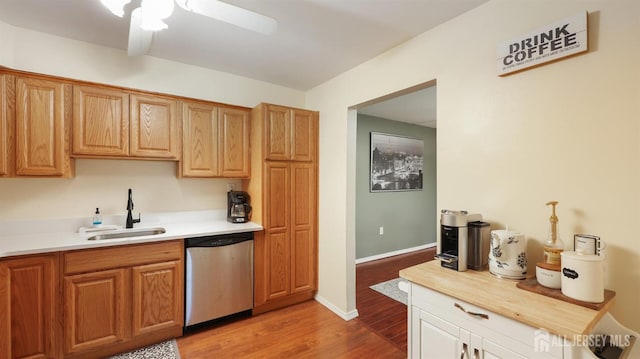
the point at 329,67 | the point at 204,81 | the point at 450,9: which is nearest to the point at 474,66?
the point at 450,9

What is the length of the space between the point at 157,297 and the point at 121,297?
240 millimetres

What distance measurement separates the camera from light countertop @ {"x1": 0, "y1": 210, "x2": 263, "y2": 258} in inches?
72.1

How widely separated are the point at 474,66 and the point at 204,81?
8.10 feet

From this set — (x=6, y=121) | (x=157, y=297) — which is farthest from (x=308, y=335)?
(x=6, y=121)

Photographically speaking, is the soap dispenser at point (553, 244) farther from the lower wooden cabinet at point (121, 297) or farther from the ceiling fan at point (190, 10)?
the lower wooden cabinet at point (121, 297)

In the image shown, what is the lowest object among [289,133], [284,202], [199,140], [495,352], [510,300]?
[495,352]

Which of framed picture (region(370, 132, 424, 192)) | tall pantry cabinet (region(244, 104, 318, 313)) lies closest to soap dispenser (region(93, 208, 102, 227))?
tall pantry cabinet (region(244, 104, 318, 313))

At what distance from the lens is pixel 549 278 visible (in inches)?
48.5

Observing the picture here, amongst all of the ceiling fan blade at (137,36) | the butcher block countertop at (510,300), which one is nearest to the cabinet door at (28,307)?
the ceiling fan blade at (137,36)

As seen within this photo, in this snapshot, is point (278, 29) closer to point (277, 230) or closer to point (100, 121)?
point (100, 121)

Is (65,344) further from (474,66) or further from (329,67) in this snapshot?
(474,66)

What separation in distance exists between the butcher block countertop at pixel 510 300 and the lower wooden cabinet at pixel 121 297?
73.7 inches

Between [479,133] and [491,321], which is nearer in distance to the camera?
[491,321]

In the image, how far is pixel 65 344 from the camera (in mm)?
1877
